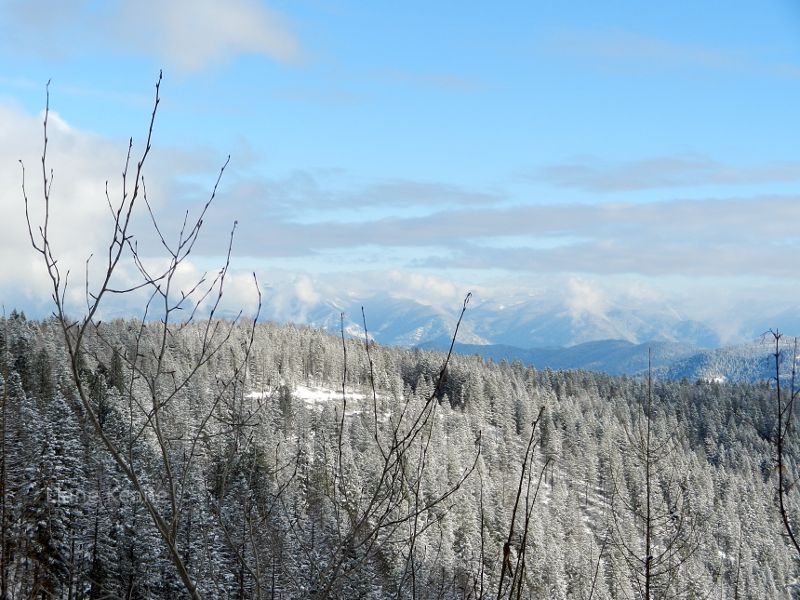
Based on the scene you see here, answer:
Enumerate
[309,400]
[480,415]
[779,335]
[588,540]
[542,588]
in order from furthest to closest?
[309,400]
[480,415]
[588,540]
[542,588]
[779,335]

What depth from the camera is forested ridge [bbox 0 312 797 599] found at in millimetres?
2656

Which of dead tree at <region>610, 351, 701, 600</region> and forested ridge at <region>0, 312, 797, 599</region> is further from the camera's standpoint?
dead tree at <region>610, 351, 701, 600</region>

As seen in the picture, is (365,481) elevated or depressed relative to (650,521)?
depressed

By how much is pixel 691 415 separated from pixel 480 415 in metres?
45.7

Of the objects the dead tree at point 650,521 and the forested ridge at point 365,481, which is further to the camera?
the dead tree at point 650,521

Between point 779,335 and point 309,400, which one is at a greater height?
point 779,335

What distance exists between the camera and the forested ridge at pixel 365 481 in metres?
2.66

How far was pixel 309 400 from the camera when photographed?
88.8 m

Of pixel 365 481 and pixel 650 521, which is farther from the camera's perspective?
pixel 365 481

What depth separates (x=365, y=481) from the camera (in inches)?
409

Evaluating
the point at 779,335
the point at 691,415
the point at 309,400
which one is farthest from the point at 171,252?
the point at 691,415

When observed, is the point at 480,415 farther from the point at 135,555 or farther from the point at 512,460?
the point at 135,555

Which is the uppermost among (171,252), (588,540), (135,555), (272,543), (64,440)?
(171,252)

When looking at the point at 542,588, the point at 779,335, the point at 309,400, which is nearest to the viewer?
the point at 779,335
